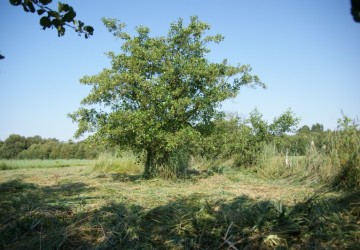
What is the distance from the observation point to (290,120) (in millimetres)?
13148

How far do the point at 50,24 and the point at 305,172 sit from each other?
705 cm

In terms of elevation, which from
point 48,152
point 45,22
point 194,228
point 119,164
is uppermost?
point 48,152

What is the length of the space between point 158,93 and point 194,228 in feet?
17.2

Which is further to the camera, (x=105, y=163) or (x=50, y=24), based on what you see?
(x=105, y=163)

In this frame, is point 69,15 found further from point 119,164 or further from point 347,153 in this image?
point 119,164

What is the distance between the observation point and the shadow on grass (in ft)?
9.21

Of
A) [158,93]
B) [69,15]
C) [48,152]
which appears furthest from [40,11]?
[48,152]

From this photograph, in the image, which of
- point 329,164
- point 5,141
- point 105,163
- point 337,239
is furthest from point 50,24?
point 5,141

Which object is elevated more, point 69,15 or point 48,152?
point 48,152

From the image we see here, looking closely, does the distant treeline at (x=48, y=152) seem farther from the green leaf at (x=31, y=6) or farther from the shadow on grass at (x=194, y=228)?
the green leaf at (x=31, y=6)

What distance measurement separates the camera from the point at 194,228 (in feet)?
10.5

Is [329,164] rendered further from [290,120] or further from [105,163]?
[105,163]

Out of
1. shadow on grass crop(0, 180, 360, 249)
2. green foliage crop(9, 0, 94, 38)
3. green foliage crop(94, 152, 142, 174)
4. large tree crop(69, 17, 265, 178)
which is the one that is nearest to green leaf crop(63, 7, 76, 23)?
green foliage crop(9, 0, 94, 38)

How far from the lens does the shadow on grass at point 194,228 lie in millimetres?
2809
